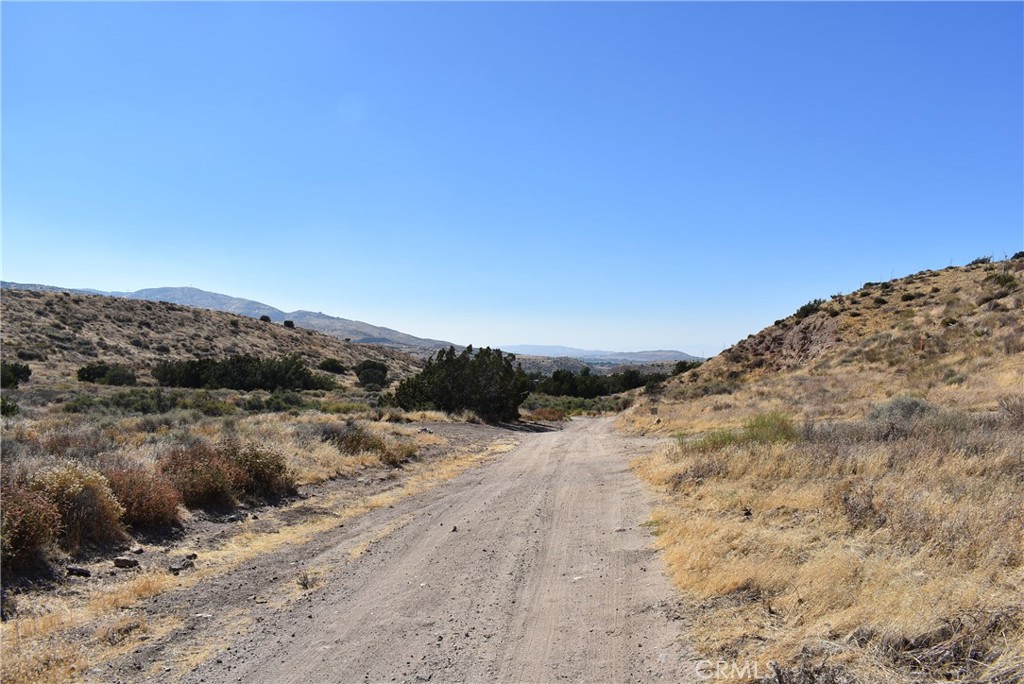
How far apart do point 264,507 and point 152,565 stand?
373 cm

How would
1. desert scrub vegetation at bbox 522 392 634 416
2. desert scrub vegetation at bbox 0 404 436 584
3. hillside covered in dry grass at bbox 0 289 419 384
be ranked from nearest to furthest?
desert scrub vegetation at bbox 0 404 436 584 → hillside covered in dry grass at bbox 0 289 419 384 → desert scrub vegetation at bbox 522 392 634 416

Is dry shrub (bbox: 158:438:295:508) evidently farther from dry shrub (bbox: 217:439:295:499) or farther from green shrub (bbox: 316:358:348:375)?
green shrub (bbox: 316:358:348:375)

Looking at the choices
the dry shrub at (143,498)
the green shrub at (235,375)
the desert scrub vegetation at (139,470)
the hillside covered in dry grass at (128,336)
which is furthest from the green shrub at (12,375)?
the dry shrub at (143,498)

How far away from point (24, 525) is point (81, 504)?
4.00 ft

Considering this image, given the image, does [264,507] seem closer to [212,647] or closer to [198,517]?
[198,517]

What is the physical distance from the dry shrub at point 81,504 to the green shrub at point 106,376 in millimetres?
35849

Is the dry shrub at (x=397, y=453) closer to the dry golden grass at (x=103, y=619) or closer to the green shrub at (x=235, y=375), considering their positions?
the dry golden grass at (x=103, y=619)

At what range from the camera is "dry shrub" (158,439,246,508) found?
10.9 m

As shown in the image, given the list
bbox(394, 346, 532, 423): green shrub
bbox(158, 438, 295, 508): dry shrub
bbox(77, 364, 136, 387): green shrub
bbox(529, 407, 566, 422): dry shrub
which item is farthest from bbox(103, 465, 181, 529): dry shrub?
bbox(77, 364, 136, 387): green shrub

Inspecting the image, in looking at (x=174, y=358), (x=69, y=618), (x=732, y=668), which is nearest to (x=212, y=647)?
(x=69, y=618)

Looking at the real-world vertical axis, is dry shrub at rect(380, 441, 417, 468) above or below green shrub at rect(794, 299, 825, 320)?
below

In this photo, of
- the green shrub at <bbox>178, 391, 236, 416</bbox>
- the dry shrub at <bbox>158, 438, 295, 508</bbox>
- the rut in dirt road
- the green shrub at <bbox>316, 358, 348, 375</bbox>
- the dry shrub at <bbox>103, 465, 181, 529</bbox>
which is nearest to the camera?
the rut in dirt road

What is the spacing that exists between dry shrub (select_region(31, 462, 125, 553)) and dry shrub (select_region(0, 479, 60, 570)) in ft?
0.77

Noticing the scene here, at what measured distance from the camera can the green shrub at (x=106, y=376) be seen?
129ft
